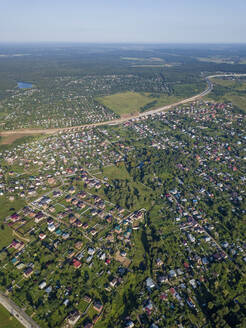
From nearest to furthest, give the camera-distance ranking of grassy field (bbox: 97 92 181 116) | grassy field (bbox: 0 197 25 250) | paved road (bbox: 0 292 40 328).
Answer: paved road (bbox: 0 292 40 328) → grassy field (bbox: 0 197 25 250) → grassy field (bbox: 97 92 181 116)

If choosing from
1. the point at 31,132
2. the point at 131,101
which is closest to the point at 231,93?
the point at 131,101

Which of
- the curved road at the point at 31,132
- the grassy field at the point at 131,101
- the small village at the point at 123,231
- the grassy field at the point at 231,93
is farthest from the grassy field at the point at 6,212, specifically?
the grassy field at the point at 231,93

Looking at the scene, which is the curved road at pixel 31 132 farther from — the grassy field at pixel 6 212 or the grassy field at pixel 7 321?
the grassy field at pixel 6 212

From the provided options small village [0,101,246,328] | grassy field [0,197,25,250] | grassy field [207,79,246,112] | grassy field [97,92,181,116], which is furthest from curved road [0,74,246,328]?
grassy field [0,197,25,250]

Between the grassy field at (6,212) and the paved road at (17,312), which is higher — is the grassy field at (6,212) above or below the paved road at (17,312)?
above

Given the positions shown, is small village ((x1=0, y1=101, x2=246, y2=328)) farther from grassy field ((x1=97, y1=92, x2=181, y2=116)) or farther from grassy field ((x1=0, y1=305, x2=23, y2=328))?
grassy field ((x1=97, y1=92, x2=181, y2=116))

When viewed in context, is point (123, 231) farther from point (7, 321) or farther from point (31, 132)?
point (31, 132)

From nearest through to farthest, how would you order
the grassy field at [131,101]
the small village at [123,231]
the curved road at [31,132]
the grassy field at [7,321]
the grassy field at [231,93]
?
1. the grassy field at [7,321]
2. the curved road at [31,132]
3. the small village at [123,231]
4. the grassy field at [131,101]
5. the grassy field at [231,93]
